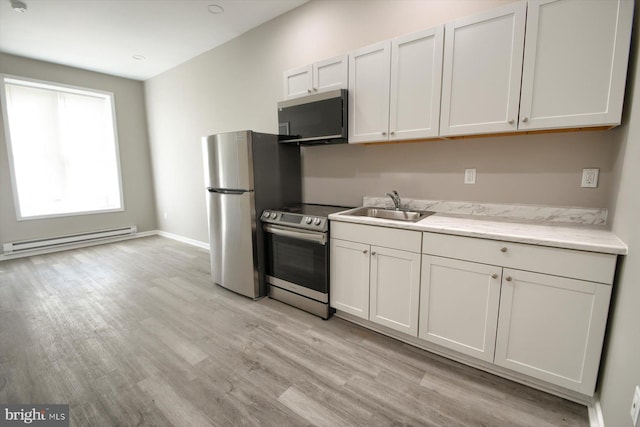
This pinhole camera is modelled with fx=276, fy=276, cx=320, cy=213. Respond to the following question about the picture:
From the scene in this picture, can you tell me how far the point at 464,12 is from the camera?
2.03 metres

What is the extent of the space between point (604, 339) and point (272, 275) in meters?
2.40

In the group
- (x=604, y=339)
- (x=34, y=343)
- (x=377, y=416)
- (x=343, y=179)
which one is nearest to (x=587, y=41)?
(x=604, y=339)

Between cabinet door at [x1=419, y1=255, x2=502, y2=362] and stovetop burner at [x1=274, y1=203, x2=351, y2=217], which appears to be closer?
cabinet door at [x1=419, y1=255, x2=502, y2=362]

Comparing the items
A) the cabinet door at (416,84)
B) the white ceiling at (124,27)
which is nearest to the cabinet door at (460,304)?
the cabinet door at (416,84)

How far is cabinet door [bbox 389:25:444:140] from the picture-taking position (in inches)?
76.2

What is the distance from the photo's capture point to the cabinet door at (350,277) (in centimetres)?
219

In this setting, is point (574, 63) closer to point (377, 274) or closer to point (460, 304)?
point (460, 304)

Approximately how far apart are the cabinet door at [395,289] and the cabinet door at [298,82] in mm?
1689

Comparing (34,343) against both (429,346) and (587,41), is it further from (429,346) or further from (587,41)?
(587,41)

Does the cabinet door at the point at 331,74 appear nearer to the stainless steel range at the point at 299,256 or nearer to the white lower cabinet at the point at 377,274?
the stainless steel range at the point at 299,256

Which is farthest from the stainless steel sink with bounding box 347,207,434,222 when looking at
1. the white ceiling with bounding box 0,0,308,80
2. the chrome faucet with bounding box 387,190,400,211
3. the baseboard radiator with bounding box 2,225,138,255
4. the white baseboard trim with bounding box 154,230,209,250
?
the baseboard radiator with bounding box 2,225,138,255

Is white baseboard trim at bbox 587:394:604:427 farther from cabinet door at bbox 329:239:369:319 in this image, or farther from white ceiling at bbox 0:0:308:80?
white ceiling at bbox 0:0:308:80

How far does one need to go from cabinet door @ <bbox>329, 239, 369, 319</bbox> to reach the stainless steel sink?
1.24ft

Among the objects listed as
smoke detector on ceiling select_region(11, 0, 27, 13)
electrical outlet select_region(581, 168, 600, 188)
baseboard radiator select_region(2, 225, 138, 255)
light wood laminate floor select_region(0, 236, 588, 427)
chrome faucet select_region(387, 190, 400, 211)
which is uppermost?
smoke detector on ceiling select_region(11, 0, 27, 13)
